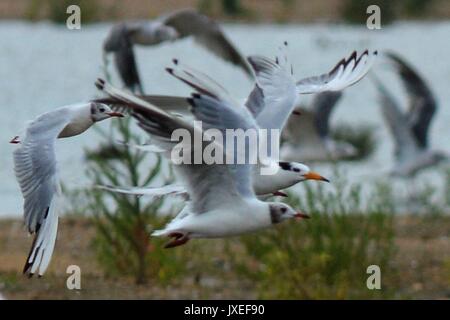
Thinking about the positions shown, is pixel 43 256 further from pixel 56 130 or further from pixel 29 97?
pixel 29 97

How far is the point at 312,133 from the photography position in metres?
12.1

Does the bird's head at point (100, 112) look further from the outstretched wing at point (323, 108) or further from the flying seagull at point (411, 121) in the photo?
the flying seagull at point (411, 121)

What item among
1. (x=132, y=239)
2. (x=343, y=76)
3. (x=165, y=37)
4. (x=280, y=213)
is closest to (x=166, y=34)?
(x=165, y=37)

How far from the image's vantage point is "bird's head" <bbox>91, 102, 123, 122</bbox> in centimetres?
618

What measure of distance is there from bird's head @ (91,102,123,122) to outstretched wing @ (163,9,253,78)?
4298mm

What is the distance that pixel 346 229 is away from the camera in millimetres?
8172

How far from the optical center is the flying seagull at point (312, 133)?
39.2 ft

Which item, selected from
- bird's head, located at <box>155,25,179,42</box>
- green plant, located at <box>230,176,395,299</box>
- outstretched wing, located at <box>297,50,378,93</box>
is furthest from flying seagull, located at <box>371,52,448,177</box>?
outstretched wing, located at <box>297,50,378,93</box>

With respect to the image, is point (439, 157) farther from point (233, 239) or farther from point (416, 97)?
point (233, 239)

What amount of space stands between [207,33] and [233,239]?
219cm

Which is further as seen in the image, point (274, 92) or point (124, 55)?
point (124, 55)

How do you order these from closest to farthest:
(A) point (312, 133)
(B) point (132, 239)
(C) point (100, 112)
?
(C) point (100, 112), (B) point (132, 239), (A) point (312, 133)

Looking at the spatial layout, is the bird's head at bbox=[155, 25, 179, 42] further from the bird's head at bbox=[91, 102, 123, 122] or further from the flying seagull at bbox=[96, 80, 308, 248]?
the flying seagull at bbox=[96, 80, 308, 248]

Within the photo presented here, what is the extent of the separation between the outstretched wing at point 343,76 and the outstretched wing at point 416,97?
17.2 ft
